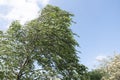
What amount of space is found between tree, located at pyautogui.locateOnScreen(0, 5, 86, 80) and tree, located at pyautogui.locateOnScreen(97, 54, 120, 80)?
2844 cm

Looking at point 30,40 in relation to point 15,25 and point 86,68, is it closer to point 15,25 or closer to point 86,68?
point 15,25

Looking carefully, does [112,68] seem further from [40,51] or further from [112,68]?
[40,51]

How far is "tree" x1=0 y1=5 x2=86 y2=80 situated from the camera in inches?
949

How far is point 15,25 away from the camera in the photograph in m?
26.0

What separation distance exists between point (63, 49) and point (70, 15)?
4668mm

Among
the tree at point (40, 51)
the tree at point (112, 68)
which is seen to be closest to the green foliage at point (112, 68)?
the tree at point (112, 68)

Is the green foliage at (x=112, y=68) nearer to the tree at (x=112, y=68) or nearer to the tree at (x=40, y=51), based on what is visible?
the tree at (x=112, y=68)

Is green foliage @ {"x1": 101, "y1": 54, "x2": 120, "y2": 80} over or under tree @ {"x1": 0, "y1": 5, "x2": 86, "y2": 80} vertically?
over

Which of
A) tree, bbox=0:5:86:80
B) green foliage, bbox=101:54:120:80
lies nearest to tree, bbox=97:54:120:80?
green foliage, bbox=101:54:120:80

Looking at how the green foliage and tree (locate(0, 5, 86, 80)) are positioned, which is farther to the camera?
the green foliage

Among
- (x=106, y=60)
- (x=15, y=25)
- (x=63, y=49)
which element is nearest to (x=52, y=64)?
(x=63, y=49)

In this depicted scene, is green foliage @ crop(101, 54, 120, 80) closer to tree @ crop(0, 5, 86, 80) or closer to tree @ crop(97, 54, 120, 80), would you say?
tree @ crop(97, 54, 120, 80)

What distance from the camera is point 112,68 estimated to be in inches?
2147

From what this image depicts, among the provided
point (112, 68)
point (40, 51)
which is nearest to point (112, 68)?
point (112, 68)
